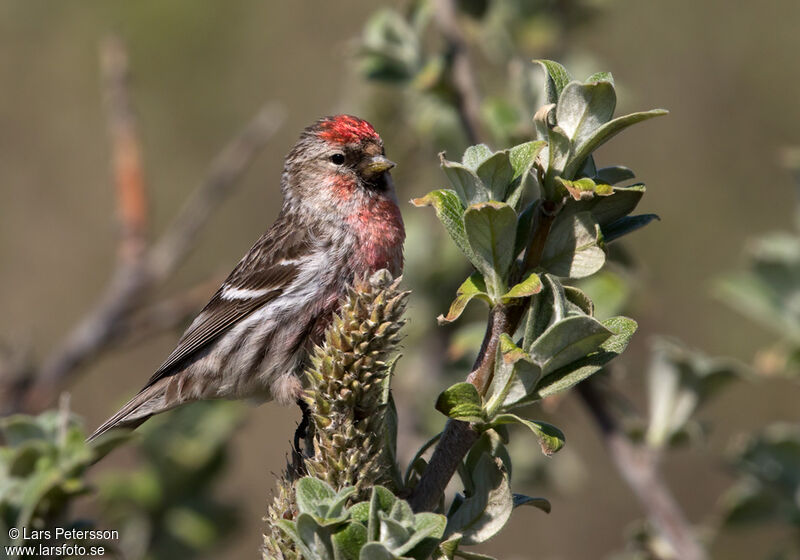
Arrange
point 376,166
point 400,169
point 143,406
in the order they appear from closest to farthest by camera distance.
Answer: point 143,406, point 376,166, point 400,169

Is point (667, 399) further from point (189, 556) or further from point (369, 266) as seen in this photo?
point (189, 556)

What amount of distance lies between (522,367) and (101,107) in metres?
6.87

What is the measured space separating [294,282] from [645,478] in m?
1.48

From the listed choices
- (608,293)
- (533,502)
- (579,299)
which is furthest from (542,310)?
(608,293)

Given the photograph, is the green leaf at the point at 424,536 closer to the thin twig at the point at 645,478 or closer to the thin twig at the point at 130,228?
the thin twig at the point at 645,478

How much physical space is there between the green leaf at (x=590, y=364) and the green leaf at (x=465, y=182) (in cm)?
34

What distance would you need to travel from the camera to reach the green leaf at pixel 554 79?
187cm

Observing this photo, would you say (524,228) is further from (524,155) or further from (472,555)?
(472,555)

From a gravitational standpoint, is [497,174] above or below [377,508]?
above

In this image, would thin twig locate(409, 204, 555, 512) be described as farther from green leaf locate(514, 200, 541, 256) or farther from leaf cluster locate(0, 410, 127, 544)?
leaf cluster locate(0, 410, 127, 544)

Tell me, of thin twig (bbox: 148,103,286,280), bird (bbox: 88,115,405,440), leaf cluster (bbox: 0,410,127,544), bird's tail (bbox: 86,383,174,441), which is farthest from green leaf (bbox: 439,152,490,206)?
thin twig (bbox: 148,103,286,280)

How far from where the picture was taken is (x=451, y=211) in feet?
6.31

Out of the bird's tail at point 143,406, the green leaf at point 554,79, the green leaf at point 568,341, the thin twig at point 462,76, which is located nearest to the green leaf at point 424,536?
the green leaf at point 568,341

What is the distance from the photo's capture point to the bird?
3.60 meters
